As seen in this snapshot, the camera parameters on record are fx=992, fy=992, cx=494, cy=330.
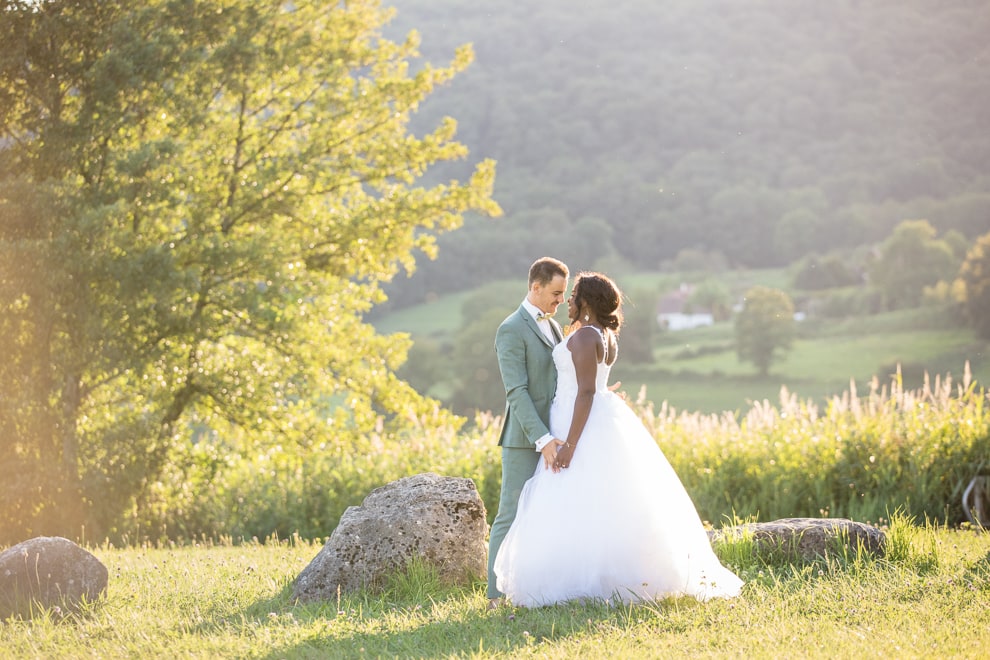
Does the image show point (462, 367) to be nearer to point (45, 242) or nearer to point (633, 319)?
point (633, 319)

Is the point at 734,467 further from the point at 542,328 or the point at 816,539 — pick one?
the point at 542,328

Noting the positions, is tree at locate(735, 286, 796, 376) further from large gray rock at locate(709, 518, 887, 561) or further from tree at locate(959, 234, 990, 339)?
large gray rock at locate(709, 518, 887, 561)

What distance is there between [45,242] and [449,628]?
8.31 m

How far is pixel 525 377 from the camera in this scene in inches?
251

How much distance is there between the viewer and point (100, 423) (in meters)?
14.0

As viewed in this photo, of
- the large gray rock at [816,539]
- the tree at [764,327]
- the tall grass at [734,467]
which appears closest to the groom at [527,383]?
the large gray rock at [816,539]

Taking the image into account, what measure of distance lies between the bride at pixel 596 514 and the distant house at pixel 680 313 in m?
62.6

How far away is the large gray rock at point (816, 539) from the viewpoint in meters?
7.25

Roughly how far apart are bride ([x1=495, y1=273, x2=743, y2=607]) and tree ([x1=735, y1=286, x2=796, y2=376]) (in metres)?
58.0

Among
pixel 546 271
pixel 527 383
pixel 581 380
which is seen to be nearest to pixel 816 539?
pixel 581 380

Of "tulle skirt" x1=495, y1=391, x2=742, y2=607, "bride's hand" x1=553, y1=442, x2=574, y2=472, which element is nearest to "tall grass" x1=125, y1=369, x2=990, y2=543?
"tulle skirt" x1=495, y1=391, x2=742, y2=607

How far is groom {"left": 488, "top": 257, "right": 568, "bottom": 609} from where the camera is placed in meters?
6.27

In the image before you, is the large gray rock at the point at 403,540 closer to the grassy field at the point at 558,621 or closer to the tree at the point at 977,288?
the grassy field at the point at 558,621

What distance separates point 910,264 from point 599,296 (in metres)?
68.1
